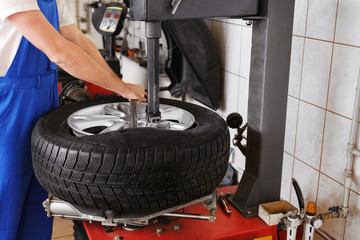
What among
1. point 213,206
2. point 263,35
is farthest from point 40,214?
point 263,35

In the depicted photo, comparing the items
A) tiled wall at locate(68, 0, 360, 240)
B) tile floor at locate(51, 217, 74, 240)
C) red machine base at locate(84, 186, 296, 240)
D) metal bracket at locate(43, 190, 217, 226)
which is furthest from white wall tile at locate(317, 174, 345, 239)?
tile floor at locate(51, 217, 74, 240)

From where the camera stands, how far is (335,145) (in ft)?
5.74

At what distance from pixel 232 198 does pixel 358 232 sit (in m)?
0.56

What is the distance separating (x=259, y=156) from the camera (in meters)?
1.45

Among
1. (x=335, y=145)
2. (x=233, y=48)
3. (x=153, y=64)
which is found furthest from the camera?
(x=233, y=48)

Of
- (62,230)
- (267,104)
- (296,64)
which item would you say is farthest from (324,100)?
(62,230)

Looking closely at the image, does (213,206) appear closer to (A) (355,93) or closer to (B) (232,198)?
(B) (232,198)

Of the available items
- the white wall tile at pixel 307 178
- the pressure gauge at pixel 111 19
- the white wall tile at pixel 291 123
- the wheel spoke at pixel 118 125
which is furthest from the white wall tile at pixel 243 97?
the pressure gauge at pixel 111 19

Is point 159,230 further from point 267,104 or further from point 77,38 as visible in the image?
point 77,38

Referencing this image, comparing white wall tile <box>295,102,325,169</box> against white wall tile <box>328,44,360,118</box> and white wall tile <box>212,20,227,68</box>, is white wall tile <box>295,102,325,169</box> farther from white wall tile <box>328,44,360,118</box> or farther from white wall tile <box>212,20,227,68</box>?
white wall tile <box>212,20,227,68</box>

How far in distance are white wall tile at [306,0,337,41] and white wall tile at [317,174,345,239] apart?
0.62 metres

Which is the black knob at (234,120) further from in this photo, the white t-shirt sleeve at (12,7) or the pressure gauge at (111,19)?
the pressure gauge at (111,19)

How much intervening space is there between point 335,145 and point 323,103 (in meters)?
0.19

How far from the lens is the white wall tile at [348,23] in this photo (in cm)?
157
